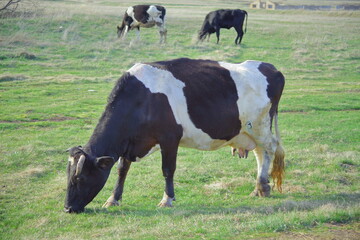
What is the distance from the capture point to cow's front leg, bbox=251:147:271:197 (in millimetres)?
9148

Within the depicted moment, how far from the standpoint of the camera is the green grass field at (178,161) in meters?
6.92

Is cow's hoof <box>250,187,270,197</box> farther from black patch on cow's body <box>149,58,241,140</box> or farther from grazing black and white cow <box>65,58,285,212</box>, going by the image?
black patch on cow's body <box>149,58,241,140</box>

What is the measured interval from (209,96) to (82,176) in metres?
2.74

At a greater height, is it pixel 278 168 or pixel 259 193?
pixel 278 168

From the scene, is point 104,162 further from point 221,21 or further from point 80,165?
point 221,21

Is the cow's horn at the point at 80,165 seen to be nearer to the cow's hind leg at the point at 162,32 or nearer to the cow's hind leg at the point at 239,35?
the cow's hind leg at the point at 162,32

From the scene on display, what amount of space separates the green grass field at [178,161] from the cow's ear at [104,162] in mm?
748

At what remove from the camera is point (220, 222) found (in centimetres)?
697

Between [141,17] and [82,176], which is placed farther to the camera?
[141,17]

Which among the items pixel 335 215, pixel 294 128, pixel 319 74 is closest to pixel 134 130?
pixel 335 215

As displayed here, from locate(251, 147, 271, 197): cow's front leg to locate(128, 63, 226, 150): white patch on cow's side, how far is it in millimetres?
1376

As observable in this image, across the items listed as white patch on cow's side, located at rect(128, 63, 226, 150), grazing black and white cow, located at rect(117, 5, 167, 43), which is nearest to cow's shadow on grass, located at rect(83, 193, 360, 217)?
white patch on cow's side, located at rect(128, 63, 226, 150)

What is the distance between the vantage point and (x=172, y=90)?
8.46 meters

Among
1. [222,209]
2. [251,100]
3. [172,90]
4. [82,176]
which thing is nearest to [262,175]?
[251,100]
